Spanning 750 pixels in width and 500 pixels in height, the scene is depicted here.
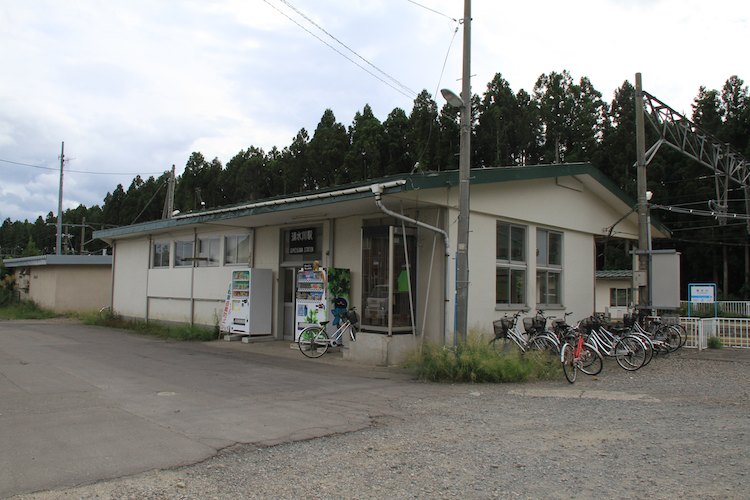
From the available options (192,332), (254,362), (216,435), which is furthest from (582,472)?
(192,332)

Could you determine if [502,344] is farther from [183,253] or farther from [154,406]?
[183,253]

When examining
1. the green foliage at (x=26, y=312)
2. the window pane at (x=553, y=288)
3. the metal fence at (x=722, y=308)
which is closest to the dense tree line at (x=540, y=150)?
the metal fence at (x=722, y=308)

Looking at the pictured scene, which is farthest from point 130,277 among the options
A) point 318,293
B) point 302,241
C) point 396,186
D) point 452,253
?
point 396,186

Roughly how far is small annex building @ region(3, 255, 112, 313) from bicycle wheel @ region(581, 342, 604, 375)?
23999 millimetres

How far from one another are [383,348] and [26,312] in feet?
75.4

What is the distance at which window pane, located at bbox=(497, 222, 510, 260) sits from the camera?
13.9 metres

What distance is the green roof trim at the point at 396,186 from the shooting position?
10.9 metres

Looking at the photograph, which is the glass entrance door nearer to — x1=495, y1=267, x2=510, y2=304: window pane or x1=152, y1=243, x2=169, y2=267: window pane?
x1=495, y1=267, x2=510, y2=304: window pane

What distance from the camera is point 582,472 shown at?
5.09 m

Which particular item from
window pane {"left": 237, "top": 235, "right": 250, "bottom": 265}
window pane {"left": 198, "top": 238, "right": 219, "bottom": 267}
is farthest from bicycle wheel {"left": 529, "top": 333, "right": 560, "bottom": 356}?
window pane {"left": 198, "top": 238, "right": 219, "bottom": 267}

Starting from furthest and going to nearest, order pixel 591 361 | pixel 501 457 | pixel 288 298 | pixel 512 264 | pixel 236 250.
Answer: pixel 236 250 < pixel 288 298 < pixel 512 264 < pixel 591 361 < pixel 501 457

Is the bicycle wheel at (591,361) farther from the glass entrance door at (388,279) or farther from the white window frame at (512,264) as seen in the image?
the glass entrance door at (388,279)

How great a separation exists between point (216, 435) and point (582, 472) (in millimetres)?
3666

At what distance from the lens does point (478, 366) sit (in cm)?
988
